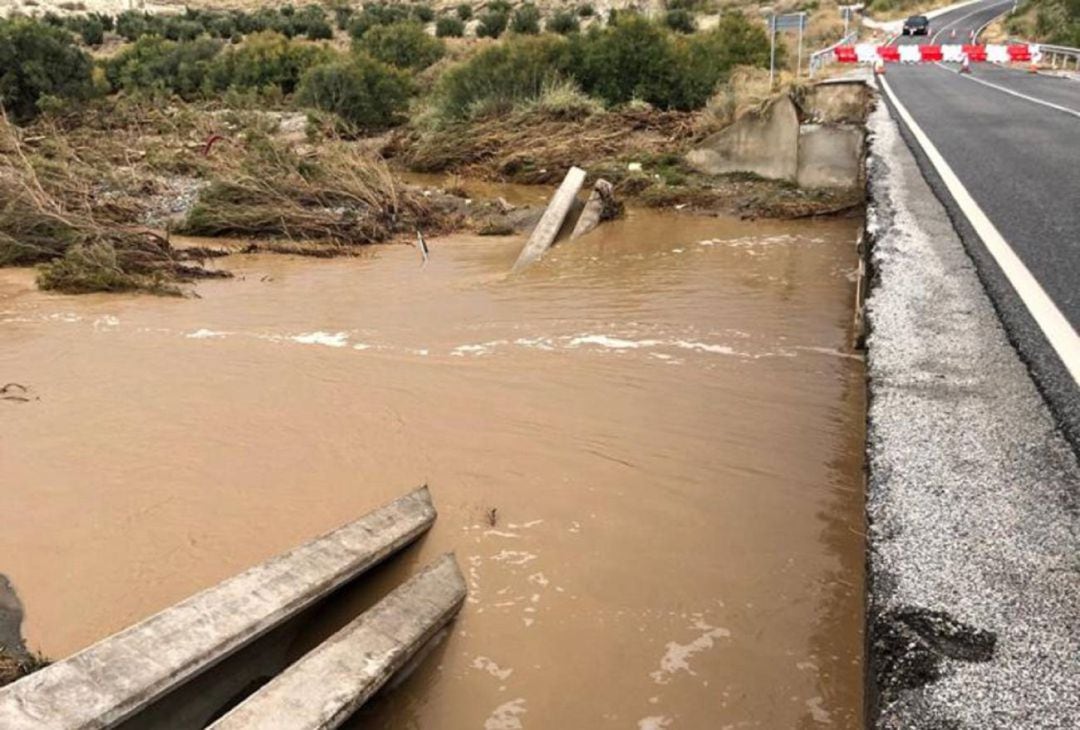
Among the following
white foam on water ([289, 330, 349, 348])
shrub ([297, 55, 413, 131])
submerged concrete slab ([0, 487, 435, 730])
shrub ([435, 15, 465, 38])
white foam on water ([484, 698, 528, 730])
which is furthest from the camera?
shrub ([435, 15, 465, 38])

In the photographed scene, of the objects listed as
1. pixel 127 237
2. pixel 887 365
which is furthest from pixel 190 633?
pixel 127 237

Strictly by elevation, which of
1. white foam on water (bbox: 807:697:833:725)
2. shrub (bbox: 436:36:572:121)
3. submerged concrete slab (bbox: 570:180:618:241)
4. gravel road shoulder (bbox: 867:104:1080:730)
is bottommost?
white foam on water (bbox: 807:697:833:725)

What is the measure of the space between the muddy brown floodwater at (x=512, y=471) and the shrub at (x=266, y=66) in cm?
2031

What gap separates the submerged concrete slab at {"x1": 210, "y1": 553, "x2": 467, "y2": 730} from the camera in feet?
8.72

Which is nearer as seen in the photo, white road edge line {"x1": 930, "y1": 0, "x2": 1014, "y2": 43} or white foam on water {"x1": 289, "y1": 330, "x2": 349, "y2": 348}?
white foam on water {"x1": 289, "y1": 330, "x2": 349, "y2": 348}

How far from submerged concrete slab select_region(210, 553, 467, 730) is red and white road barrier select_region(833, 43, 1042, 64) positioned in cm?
2388

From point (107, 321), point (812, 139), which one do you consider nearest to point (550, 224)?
point (812, 139)

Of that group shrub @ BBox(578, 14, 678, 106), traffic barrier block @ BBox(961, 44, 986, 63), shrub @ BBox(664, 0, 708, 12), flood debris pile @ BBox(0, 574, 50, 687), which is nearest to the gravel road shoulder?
flood debris pile @ BBox(0, 574, 50, 687)

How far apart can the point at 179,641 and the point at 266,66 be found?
2776 cm

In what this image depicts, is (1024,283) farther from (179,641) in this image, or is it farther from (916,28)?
(916,28)

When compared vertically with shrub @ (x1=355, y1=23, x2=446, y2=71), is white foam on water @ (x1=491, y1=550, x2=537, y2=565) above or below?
below

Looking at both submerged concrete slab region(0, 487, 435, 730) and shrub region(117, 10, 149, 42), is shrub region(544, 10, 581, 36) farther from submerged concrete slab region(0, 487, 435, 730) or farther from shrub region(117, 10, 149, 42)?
submerged concrete slab region(0, 487, 435, 730)

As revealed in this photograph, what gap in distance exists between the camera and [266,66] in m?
27.6

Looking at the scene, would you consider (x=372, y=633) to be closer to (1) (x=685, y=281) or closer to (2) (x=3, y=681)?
(2) (x=3, y=681)
